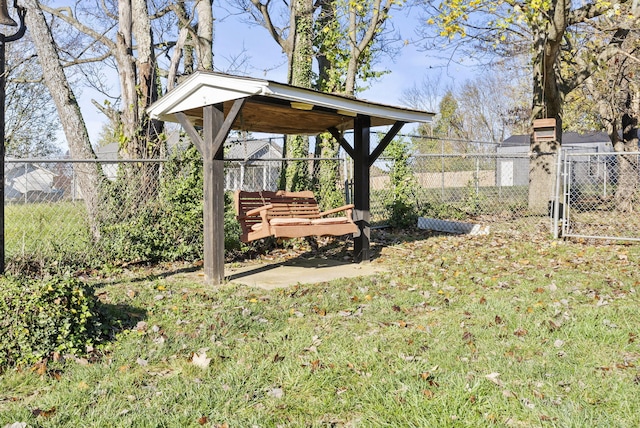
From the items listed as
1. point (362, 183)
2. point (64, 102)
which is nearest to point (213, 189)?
point (362, 183)

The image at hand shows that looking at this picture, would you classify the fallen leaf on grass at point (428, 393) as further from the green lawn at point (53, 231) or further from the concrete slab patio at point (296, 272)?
the green lawn at point (53, 231)

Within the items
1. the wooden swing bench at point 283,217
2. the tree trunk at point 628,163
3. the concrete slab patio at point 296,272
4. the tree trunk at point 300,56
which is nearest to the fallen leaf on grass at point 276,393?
the concrete slab patio at point 296,272

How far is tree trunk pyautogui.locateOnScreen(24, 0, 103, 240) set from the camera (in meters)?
7.58

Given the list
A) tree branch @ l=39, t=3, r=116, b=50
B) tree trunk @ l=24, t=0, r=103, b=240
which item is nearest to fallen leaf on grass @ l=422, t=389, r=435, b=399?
tree trunk @ l=24, t=0, r=103, b=240

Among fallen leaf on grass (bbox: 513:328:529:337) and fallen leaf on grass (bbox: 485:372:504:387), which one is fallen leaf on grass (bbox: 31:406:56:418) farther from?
fallen leaf on grass (bbox: 513:328:529:337)

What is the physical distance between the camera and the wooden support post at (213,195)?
577cm

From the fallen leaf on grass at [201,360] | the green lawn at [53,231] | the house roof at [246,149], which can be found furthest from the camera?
the house roof at [246,149]

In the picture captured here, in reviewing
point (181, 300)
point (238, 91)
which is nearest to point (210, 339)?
point (181, 300)

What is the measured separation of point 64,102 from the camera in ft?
25.5

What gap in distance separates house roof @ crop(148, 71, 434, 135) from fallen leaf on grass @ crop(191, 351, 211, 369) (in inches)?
109

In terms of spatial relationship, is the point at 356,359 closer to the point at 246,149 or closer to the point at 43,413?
the point at 43,413

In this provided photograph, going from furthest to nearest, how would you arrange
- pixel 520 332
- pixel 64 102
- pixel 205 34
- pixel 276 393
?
1. pixel 205 34
2. pixel 64 102
3. pixel 520 332
4. pixel 276 393

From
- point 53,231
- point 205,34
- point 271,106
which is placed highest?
point 205,34

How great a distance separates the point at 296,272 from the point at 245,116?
7.35 feet
